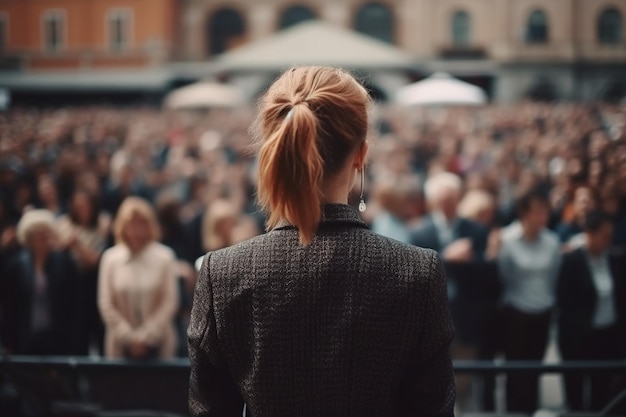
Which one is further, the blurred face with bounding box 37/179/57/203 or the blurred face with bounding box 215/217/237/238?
the blurred face with bounding box 37/179/57/203

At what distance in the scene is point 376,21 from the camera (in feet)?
148

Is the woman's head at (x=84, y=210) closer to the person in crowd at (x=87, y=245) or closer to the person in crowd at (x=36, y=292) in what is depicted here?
the person in crowd at (x=87, y=245)

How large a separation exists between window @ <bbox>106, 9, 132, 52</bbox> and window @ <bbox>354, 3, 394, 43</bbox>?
11.6 meters

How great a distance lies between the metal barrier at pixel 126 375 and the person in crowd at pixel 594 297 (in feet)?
6.35

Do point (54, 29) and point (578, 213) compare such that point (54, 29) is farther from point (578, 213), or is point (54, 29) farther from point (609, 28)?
point (578, 213)

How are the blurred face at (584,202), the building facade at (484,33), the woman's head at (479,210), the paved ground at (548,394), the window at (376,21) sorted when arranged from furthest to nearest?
the window at (376,21) < the building facade at (484,33) < the woman's head at (479,210) < the blurred face at (584,202) < the paved ground at (548,394)

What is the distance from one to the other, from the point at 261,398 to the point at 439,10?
145 feet

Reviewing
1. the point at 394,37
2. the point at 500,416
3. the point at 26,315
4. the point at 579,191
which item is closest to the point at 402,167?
the point at 579,191

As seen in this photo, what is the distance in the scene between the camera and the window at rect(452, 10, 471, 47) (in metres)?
44.0

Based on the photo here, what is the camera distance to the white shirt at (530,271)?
5957 millimetres

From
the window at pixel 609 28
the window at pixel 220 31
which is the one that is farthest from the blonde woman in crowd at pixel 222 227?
the window at pixel 220 31

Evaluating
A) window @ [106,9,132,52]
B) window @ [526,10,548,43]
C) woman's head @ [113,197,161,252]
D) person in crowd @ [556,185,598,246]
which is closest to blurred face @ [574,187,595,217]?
person in crowd @ [556,185,598,246]

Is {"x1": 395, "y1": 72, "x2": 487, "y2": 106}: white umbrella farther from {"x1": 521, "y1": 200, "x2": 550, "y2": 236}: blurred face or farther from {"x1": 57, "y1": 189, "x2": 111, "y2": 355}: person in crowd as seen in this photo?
{"x1": 521, "y1": 200, "x2": 550, "y2": 236}: blurred face

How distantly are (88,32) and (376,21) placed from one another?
581 inches
